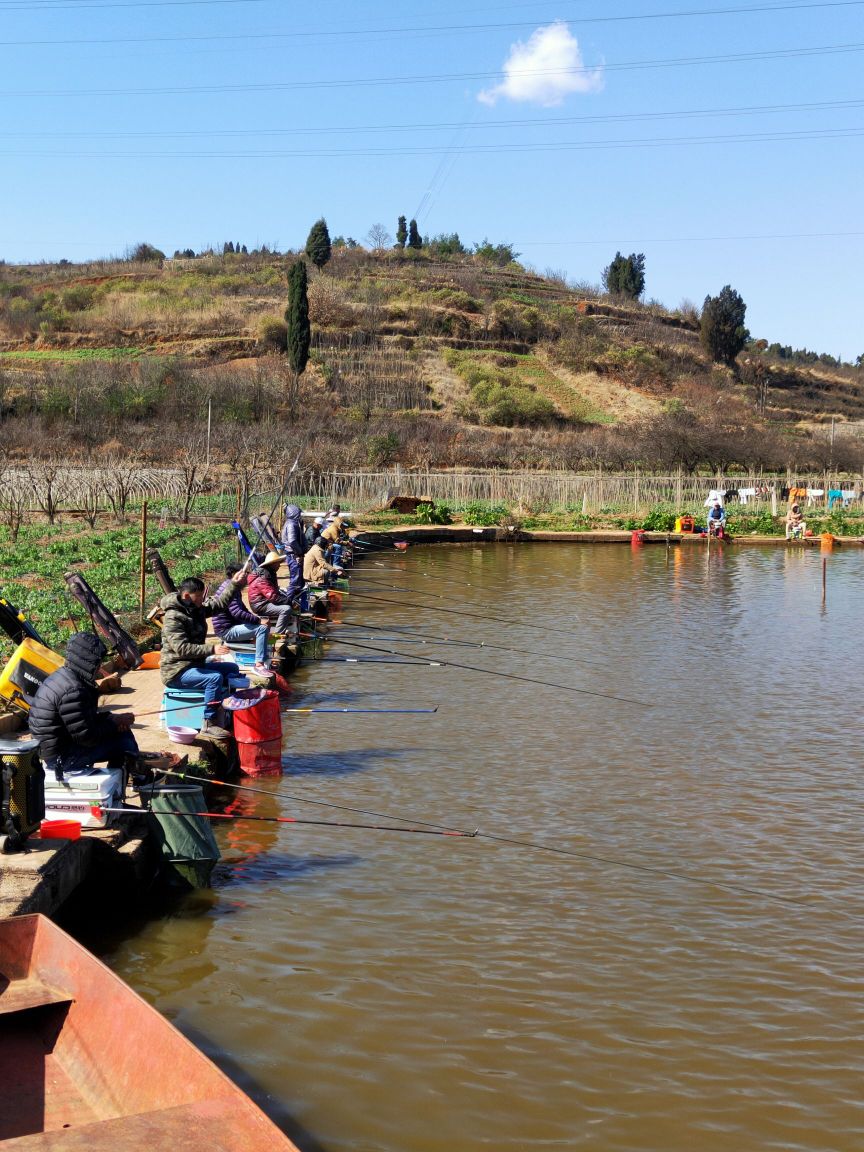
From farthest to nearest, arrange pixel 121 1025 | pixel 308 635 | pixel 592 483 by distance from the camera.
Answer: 1. pixel 592 483
2. pixel 308 635
3. pixel 121 1025

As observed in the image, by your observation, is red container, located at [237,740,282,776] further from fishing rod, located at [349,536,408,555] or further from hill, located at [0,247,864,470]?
hill, located at [0,247,864,470]

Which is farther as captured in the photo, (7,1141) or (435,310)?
(435,310)

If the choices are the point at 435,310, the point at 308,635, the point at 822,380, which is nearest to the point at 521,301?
the point at 435,310

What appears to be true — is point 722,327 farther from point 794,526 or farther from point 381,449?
point 794,526

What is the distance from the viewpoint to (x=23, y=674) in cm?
990

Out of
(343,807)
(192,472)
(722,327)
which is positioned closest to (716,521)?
(192,472)

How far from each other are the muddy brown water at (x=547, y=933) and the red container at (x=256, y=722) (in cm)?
47

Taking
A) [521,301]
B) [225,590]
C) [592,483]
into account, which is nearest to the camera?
[225,590]

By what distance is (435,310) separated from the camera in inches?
3374

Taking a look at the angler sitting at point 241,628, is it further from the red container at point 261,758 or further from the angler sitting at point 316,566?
the angler sitting at point 316,566

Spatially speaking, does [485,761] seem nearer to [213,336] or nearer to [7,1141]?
[7,1141]

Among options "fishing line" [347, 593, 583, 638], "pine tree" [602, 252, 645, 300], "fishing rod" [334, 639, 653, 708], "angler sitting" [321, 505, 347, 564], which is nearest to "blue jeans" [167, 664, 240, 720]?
"fishing rod" [334, 639, 653, 708]

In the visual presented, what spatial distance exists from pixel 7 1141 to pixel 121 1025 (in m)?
0.92

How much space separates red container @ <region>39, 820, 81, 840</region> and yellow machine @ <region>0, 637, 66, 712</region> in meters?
2.27
